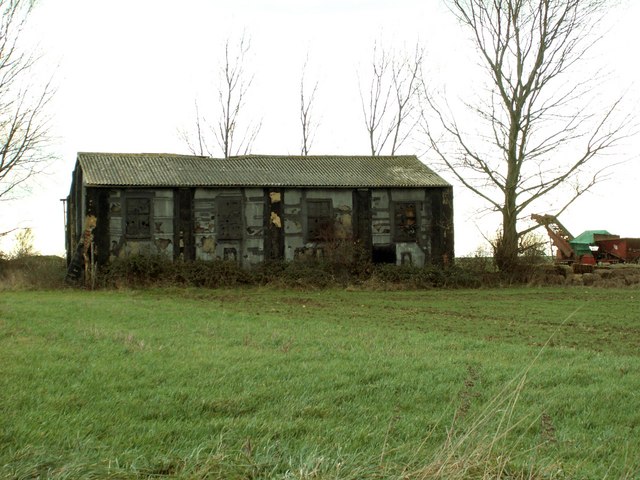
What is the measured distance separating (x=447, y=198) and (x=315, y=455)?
1053 inches

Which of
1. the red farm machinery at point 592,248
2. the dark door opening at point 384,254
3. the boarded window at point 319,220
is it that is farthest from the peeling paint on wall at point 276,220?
the red farm machinery at point 592,248

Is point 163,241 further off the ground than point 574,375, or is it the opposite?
point 163,241

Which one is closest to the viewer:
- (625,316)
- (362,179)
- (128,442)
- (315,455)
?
(315,455)

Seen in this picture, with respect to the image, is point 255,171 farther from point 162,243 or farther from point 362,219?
point 162,243

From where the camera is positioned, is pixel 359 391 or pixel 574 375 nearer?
pixel 359 391

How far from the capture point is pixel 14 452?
546 cm

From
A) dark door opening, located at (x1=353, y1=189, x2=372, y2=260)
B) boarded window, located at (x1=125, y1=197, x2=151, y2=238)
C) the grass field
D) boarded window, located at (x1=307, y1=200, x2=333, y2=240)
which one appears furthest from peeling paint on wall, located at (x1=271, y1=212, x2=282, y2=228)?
the grass field

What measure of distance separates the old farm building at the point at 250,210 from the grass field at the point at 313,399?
45.5ft

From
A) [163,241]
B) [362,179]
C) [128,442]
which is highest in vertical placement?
[362,179]

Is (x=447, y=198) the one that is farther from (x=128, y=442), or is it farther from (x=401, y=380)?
(x=128, y=442)

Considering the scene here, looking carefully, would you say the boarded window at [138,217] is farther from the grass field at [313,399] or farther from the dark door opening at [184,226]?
the grass field at [313,399]

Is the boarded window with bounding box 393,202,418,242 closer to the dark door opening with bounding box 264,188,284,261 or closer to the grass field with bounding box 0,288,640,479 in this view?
the dark door opening with bounding box 264,188,284,261

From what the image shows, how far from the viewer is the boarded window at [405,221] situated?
101 feet

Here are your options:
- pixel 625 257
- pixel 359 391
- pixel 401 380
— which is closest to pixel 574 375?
pixel 401 380
